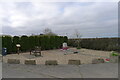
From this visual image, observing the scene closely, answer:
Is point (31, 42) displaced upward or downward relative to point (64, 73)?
upward

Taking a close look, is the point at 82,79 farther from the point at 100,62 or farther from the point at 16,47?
the point at 16,47

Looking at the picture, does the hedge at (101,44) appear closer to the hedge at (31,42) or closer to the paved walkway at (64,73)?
the hedge at (31,42)

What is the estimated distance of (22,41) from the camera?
17.8m

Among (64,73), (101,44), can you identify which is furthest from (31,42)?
(64,73)

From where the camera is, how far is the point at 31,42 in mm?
18703

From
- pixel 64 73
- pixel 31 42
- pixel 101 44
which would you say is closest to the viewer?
pixel 64 73

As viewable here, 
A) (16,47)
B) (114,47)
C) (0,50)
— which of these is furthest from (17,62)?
(114,47)

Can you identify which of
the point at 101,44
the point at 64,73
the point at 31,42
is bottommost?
the point at 64,73

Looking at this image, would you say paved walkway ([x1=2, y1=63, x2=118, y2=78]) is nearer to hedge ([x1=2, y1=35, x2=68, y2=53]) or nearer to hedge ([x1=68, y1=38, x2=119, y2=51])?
hedge ([x1=2, y1=35, x2=68, y2=53])

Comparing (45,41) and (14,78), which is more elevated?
(45,41)

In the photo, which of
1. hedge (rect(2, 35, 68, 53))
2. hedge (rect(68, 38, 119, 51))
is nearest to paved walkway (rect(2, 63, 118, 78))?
hedge (rect(2, 35, 68, 53))

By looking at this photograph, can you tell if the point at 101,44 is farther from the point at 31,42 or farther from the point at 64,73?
the point at 64,73

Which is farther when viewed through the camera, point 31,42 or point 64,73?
point 31,42

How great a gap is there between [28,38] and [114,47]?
40.0ft
